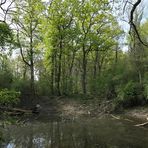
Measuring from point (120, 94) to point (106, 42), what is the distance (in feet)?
52.2

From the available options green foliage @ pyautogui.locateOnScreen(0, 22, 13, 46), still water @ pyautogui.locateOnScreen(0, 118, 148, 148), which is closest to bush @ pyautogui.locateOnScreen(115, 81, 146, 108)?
still water @ pyautogui.locateOnScreen(0, 118, 148, 148)

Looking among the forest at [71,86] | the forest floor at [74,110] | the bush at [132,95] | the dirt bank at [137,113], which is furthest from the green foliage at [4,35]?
the bush at [132,95]

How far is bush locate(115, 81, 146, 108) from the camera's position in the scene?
2583 cm

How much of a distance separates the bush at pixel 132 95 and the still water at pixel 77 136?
606 cm

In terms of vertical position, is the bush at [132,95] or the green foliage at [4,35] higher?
the green foliage at [4,35]

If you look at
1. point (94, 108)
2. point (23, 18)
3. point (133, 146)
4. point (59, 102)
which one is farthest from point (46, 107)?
point (133, 146)

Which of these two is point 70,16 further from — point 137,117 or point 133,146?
point 133,146

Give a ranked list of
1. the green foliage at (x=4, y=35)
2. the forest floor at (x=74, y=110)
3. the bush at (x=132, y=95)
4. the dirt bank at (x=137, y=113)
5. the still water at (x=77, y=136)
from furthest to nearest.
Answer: the bush at (x=132, y=95), the forest floor at (x=74, y=110), the dirt bank at (x=137, y=113), the still water at (x=77, y=136), the green foliage at (x=4, y=35)

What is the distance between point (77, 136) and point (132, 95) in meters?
11.3

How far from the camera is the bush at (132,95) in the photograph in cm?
2583

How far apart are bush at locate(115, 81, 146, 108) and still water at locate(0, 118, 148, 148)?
6.06 metres

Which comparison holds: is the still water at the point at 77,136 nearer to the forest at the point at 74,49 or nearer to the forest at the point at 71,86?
the forest at the point at 71,86

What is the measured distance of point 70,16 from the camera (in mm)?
36844

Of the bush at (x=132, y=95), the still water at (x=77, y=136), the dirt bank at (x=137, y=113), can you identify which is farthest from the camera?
the bush at (x=132, y=95)
